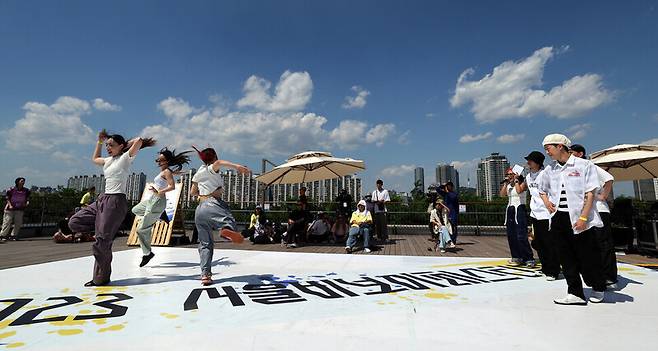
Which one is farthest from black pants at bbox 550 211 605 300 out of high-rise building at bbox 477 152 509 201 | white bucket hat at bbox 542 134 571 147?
high-rise building at bbox 477 152 509 201

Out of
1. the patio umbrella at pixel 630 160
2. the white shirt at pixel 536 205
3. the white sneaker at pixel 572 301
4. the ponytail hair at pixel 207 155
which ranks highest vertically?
the patio umbrella at pixel 630 160

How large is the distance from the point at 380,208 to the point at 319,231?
1.91 metres

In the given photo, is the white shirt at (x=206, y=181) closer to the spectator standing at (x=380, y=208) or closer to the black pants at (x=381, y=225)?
the spectator standing at (x=380, y=208)

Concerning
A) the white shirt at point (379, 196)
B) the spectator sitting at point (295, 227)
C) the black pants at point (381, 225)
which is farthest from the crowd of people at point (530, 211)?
the black pants at point (381, 225)

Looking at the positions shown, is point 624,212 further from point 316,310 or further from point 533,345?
point 316,310

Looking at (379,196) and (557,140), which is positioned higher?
(557,140)

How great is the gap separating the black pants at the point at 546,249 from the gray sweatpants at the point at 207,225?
4062 mm

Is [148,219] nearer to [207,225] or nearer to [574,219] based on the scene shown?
[207,225]

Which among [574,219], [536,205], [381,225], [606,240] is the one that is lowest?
[381,225]

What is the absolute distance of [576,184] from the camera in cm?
299

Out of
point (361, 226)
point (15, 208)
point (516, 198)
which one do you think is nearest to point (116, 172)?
point (361, 226)

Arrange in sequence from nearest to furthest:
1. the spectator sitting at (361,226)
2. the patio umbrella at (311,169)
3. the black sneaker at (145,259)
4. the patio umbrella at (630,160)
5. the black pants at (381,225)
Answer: the black sneaker at (145,259) < the patio umbrella at (630,160) < the spectator sitting at (361,226) < the patio umbrella at (311,169) < the black pants at (381,225)

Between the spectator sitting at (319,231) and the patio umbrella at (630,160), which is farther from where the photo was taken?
the spectator sitting at (319,231)

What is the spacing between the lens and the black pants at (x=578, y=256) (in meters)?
2.88
